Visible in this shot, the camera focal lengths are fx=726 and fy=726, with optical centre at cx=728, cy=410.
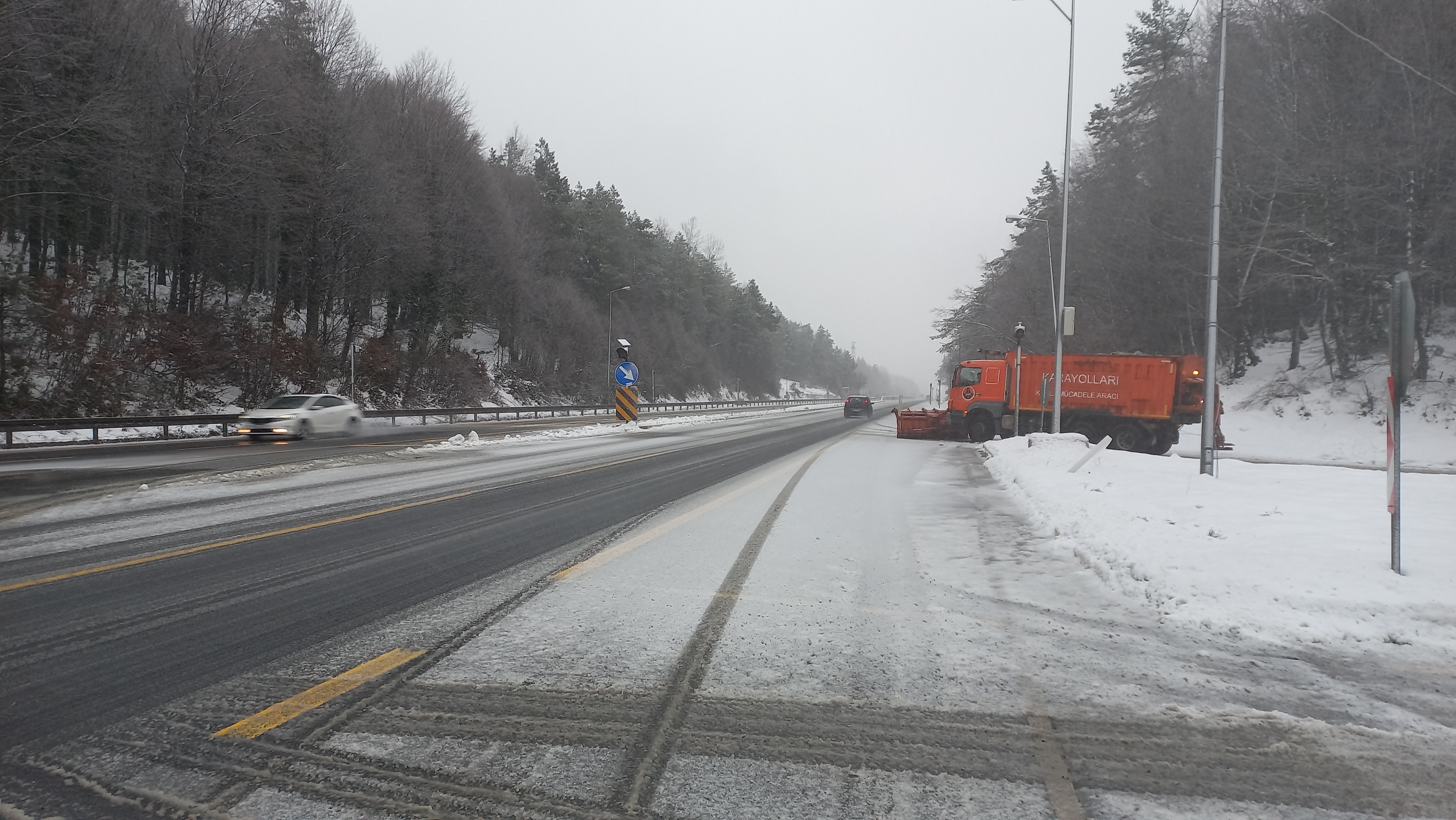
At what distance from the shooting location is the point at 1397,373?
568 centimetres

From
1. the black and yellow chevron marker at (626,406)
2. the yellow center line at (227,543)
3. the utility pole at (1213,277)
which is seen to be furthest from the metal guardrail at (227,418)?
the utility pole at (1213,277)

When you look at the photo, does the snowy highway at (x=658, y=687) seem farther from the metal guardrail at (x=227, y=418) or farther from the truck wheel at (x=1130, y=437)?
the truck wheel at (x=1130, y=437)

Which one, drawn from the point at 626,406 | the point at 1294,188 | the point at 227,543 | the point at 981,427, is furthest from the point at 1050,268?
the point at 227,543

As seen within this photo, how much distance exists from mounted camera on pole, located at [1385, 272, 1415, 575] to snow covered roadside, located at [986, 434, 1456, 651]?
16.5 inches

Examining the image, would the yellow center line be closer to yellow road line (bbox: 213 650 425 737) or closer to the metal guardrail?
yellow road line (bbox: 213 650 425 737)

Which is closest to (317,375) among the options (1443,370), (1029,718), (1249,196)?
(1029,718)

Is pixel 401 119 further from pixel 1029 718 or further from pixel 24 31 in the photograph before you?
pixel 1029 718

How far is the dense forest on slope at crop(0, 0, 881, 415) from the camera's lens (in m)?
23.3

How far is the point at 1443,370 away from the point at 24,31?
46.9 m

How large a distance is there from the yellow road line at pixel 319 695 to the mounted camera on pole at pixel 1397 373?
7111 millimetres

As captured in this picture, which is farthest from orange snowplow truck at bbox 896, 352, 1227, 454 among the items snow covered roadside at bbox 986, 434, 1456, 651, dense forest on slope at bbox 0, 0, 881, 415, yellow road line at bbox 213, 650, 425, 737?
dense forest on slope at bbox 0, 0, 881, 415

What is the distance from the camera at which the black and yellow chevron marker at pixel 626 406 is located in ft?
101

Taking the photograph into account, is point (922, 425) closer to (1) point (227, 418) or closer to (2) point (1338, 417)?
(2) point (1338, 417)

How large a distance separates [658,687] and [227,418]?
27882mm
